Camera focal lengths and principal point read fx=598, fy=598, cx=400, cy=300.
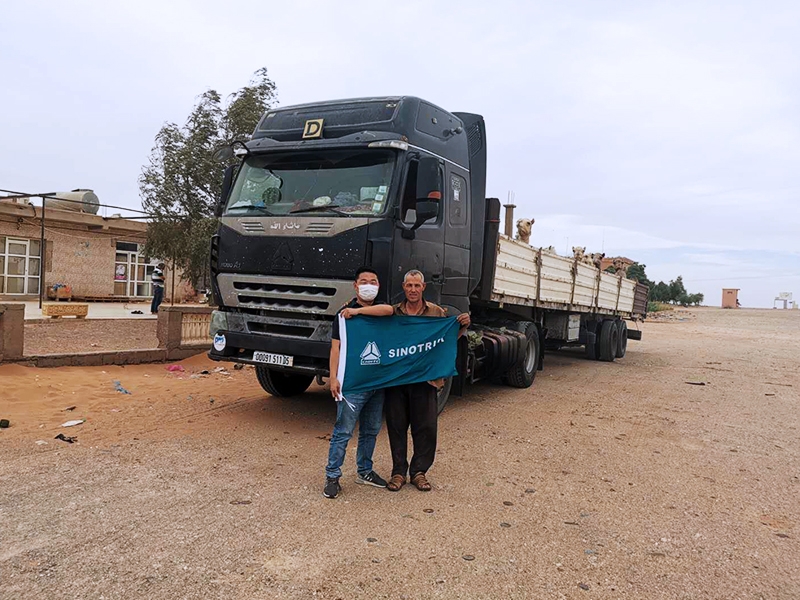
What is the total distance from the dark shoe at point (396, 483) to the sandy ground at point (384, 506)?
0.21 ft

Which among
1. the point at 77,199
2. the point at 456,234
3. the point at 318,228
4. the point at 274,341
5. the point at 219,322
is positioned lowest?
the point at 274,341

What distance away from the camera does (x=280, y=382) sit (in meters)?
7.57

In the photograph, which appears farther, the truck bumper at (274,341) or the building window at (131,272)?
the building window at (131,272)

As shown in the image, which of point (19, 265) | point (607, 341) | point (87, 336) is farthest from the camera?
point (19, 265)

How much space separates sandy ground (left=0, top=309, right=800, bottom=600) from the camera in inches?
122

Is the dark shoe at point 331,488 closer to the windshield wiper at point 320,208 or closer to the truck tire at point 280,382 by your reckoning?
the windshield wiper at point 320,208

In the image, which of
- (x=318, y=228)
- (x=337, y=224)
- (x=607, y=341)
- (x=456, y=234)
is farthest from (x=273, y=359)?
(x=607, y=341)

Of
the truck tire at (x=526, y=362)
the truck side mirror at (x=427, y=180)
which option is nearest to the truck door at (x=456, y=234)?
the truck side mirror at (x=427, y=180)

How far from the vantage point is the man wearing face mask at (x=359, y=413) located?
428 centimetres

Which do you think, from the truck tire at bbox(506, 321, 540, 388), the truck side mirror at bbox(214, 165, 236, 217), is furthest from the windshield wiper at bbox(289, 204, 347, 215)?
the truck tire at bbox(506, 321, 540, 388)

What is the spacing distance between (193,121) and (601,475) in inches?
435

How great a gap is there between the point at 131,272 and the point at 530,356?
19.4m

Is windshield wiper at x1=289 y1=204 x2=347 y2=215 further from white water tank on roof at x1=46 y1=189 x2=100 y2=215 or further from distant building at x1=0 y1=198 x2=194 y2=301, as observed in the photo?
white water tank on roof at x1=46 y1=189 x2=100 y2=215

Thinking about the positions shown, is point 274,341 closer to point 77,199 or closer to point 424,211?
point 424,211
